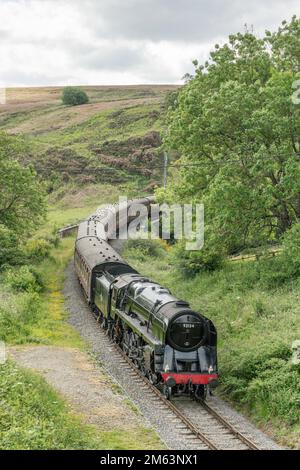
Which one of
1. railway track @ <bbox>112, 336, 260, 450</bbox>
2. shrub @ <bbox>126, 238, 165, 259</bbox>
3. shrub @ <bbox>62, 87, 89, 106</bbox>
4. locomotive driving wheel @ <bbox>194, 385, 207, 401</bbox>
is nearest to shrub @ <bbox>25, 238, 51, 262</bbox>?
shrub @ <bbox>126, 238, 165, 259</bbox>

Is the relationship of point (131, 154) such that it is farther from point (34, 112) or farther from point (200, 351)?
point (200, 351)

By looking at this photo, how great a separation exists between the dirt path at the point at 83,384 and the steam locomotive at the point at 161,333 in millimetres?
1631

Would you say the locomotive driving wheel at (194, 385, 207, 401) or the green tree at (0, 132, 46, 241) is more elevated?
the green tree at (0, 132, 46, 241)

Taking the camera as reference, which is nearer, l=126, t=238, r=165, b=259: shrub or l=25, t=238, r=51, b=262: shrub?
l=25, t=238, r=51, b=262: shrub

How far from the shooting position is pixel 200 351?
19438mm

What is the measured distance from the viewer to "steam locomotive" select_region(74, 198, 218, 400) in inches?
747

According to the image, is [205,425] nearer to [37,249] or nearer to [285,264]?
[285,264]

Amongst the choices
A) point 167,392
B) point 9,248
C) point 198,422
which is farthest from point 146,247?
point 198,422

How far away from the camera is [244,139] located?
1128 inches

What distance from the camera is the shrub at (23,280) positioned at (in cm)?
3466

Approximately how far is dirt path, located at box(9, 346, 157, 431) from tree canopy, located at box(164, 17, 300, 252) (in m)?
9.91

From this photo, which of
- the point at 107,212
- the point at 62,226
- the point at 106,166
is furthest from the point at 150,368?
the point at 106,166

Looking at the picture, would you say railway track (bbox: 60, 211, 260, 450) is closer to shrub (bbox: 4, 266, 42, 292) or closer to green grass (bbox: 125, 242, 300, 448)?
green grass (bbox: 125, 242, 300, 448)
